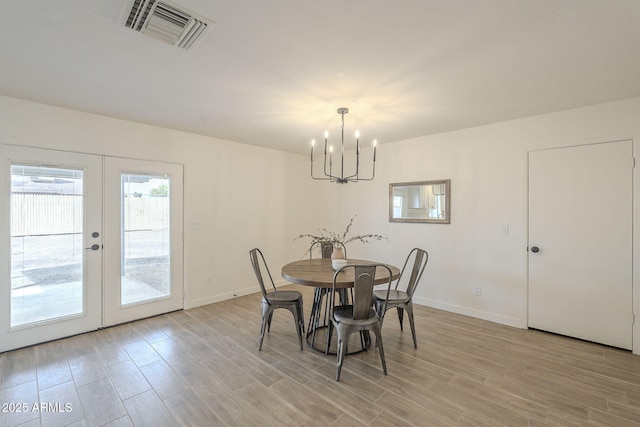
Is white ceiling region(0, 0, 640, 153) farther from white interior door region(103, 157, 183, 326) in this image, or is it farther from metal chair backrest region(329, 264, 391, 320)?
metal chair backrest region(329, 264, 391, 320)

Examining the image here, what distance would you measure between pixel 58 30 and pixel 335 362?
310 centimetres

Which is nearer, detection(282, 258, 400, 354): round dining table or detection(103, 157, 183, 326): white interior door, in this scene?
detection(282, 258, 400, 354): round dining table

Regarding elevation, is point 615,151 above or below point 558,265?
above

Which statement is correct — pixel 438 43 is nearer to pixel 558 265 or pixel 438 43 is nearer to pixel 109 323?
pixel 558 265

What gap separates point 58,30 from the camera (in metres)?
1.73

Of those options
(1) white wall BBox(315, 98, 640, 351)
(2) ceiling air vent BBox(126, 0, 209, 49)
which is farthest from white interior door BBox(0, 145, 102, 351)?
(1) white wall BBox(315, 98, 640, 351)

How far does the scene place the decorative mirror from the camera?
3955 millimetres

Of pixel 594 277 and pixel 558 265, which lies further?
pixel 558 265

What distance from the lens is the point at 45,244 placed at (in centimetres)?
294

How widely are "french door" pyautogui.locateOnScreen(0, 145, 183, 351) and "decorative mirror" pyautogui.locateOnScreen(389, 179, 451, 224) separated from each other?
10.3 ft

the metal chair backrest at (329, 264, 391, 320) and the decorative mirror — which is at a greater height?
the decorative mirror

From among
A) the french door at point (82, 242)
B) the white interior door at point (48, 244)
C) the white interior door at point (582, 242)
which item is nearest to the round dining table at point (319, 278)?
the white interior door at point (582, 242)

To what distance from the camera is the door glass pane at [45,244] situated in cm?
280

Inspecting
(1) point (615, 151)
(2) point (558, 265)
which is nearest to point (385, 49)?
(1) point (615, 151)
